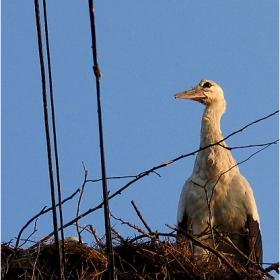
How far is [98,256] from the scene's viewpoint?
480 cm

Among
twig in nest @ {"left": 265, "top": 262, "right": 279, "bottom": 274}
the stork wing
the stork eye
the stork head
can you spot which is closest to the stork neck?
the stork head

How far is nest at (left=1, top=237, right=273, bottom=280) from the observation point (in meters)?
4.73

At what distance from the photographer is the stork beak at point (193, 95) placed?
7.80 metres

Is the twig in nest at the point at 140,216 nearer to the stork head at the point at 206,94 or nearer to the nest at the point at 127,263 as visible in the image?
the nest at the point at 127,263

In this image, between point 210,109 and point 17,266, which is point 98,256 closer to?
point 17,266

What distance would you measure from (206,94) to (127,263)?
3.31 meters

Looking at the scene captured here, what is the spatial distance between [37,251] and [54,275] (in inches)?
9.3

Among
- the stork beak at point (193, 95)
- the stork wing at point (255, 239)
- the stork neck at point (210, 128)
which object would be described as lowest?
the stork wing at point (255, 239)

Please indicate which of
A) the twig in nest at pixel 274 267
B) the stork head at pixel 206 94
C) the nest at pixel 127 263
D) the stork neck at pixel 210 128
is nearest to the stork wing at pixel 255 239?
the stork neck at pixel 210 128

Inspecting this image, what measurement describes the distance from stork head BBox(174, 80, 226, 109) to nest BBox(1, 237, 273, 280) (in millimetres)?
2997

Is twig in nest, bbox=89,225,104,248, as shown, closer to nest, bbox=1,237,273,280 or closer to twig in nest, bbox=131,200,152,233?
nest, bbox=1,237,273,280

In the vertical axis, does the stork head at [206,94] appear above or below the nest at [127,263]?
above

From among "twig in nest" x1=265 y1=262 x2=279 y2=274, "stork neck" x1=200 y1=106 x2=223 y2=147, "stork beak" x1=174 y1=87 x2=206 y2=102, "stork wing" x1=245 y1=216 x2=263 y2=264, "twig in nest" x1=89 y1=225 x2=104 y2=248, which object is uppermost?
"stork beak" x1=174 y1=87 x2=206 y2=102

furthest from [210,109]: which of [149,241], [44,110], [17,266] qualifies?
[44,110]
